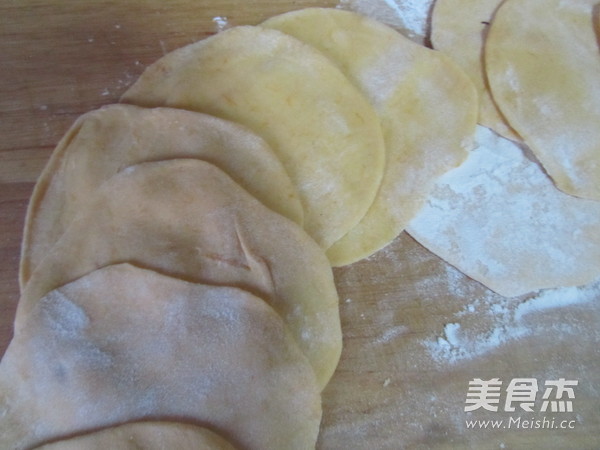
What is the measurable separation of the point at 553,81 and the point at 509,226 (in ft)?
1.90

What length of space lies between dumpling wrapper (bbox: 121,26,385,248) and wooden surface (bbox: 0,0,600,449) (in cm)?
17

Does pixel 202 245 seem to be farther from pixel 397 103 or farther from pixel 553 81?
pixel 553 81

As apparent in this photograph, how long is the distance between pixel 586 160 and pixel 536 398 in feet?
2.71

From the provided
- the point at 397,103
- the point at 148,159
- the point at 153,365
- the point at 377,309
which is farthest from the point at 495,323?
the point at 148,159

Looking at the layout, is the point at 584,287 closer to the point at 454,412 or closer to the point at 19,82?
the point at 454,412

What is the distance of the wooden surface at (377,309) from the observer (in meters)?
1.64

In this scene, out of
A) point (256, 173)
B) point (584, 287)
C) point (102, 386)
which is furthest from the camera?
point (584, 287)

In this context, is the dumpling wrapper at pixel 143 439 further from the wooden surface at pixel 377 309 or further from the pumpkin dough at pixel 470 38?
the pumpkin dough at pixel 470 38

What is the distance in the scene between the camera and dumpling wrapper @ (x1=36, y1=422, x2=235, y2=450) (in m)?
1.27

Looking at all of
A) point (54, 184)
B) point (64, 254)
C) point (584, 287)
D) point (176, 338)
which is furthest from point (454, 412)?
point (54, 184)

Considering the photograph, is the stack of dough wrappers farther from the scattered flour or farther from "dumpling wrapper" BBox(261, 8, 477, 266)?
the scattered flour

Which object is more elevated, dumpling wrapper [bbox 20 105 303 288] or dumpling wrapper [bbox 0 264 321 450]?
dumpling wrapper [bbox 20 105 303 288]

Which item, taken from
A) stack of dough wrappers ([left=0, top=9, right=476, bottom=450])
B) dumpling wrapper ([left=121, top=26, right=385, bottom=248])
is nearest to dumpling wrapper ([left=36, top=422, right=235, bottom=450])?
stack of dough wrappers ([left=0, top=9, right=476, bottom=450])

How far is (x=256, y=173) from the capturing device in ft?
5.39
